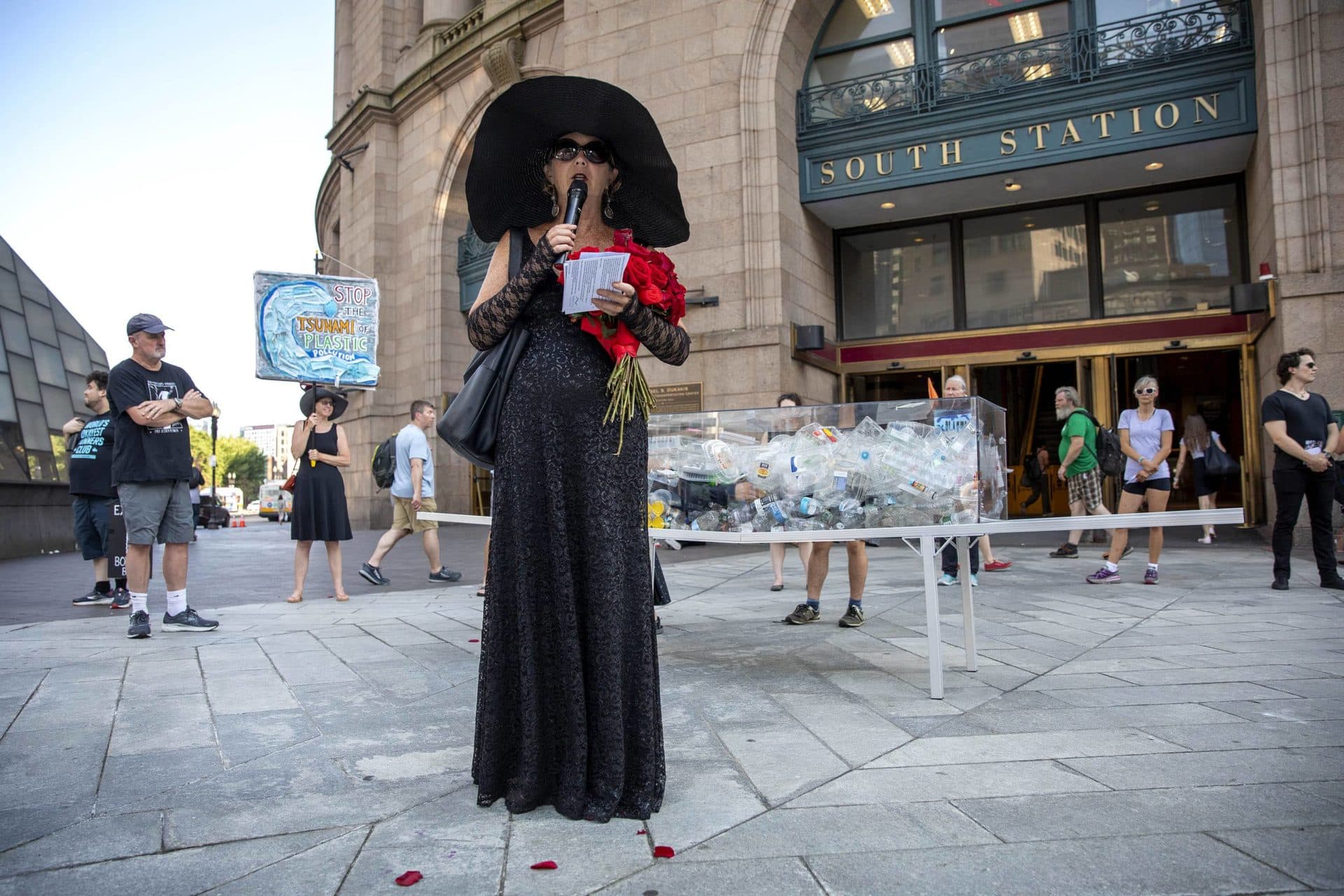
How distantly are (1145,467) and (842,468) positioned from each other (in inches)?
205

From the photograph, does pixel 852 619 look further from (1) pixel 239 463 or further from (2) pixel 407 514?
(1) pixel 239 463

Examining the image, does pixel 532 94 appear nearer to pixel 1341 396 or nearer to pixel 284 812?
pixel 284 812

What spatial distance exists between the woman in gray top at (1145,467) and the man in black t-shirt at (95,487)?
9.23m

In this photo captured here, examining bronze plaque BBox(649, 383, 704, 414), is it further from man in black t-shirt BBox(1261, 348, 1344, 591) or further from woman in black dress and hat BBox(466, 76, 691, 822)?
woman in black dress and hat BBox(466, 76, 691, 822)

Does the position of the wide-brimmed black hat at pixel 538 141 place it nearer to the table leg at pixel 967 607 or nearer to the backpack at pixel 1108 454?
the table leg at pixel 967 607

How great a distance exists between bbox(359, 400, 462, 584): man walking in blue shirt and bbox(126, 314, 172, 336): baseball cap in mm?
3198

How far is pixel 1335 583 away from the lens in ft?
23.7

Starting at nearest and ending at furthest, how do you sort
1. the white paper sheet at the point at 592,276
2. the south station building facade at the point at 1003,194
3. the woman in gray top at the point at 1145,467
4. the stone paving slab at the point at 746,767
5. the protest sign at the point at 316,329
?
the stone paving slab at the point at 746,767 → the white paper sheet at the point at 592,276 → the woman in gray top at the point at 1145,467 → the south station building facade at the point at 1003,194 → the protest sign at the point at 316,329

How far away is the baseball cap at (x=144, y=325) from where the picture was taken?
19.5ft

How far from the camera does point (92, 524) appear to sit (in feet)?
27.5

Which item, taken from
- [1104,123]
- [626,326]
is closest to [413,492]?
[626,326]

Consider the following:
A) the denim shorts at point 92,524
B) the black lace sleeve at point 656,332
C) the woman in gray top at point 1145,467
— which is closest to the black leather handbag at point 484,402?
the black lace sleeve at point 656,332

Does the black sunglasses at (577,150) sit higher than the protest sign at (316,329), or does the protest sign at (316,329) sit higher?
the protest sign at (316,329)

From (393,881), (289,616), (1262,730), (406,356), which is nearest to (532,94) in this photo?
(393,881)
